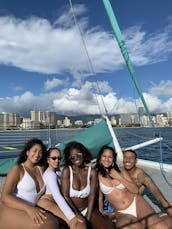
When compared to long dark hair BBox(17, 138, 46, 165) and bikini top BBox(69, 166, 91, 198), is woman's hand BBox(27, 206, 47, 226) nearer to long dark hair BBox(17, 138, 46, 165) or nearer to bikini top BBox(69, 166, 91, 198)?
bikini top BBox(69, 166, 91, 198)

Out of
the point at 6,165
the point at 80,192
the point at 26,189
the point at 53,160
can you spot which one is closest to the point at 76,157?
the point at 53,160

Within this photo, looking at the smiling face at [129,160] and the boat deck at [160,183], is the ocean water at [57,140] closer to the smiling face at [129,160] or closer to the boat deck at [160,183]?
the boat deck at [160,183]

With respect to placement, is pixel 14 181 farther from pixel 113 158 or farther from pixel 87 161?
pixel 113 158

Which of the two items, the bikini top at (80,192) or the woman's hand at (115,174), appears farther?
the woman's hand at (115,174)

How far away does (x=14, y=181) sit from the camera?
2.82m

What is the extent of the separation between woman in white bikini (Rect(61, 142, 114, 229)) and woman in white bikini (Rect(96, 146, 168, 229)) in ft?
0.54

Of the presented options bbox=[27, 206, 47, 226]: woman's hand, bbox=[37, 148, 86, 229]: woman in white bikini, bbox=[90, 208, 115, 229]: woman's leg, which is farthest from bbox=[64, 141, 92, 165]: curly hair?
bbox=[27, 206, 47, 226]: woman's hand

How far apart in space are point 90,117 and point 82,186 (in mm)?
6987

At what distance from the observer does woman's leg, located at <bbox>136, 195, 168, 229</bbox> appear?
9.69 feet

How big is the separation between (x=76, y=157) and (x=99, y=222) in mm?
735

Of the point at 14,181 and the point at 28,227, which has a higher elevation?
the point at 14,181

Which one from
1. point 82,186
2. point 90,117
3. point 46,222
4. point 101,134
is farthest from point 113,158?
point 90,117

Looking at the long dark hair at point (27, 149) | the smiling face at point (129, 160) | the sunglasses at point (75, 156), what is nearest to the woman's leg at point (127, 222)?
the smiling face at point (129, 160)

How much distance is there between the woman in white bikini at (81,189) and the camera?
2.93m
